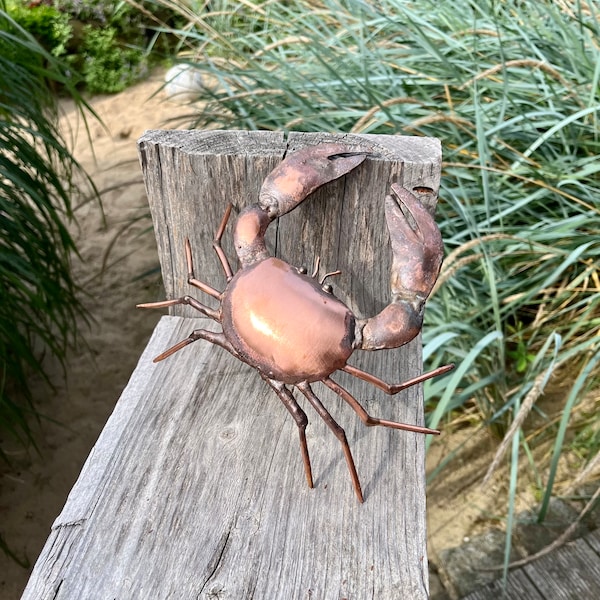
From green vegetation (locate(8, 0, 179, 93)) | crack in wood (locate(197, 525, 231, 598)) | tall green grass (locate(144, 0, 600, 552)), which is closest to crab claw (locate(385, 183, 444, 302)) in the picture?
crack in wood (locate(197, 525, 231, 598))

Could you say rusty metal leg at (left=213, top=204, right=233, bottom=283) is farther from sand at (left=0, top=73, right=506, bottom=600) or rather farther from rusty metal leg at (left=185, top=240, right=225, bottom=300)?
sand at (left=0, top=73, right=506, bottom=600)

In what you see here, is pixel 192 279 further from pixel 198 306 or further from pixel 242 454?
pixel 242 454

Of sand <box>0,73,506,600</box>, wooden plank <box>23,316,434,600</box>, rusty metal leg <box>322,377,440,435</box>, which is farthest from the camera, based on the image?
Result: sand <box>0,73,506,600</box>

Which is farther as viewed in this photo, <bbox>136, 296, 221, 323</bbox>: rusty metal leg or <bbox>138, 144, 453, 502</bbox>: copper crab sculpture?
<bbox>136, 296, 221, 323</bbox>: rusty metal leg

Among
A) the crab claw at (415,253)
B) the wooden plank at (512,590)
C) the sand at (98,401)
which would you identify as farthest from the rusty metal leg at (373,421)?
the sand at (98,401)

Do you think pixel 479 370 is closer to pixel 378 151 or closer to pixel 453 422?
pixel 453 422

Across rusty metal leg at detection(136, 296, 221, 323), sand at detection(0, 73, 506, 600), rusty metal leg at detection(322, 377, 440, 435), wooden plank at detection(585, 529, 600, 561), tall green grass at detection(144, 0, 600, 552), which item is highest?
rusty metal leg at detection(136, 296, 221, 323)

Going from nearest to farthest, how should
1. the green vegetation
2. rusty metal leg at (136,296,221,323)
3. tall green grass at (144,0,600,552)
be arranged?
rusty metal leg at (136,296,221,323) < tall green grass at (144,0,600,552) < the green vegetation
